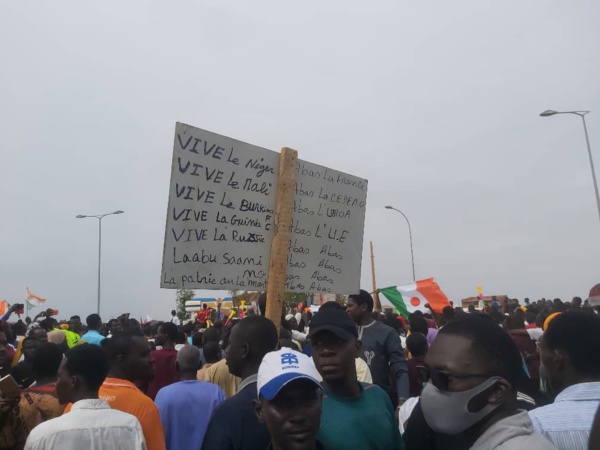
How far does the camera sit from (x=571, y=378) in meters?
3.07

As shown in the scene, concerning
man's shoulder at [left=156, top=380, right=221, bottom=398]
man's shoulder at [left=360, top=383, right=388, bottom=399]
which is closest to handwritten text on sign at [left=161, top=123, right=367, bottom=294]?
man's shoulder at [left=156, top=380, right=221, bottom=398]

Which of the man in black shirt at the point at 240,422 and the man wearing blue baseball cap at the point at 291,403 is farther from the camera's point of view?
the man in black shirt at the point at 240,422

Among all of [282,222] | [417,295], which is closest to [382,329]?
[282,222]

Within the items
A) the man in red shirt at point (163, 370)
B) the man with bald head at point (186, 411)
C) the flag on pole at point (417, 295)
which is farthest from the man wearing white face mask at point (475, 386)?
the flag on pole at point (417, 295)

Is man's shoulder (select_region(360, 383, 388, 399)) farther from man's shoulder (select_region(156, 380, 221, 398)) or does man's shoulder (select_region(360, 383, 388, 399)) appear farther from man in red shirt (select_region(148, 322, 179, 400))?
man in red shirt (select_region(148, 322, 179, 400))

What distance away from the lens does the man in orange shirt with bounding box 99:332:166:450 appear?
3.89 m

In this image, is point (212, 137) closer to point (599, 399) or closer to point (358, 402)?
point (358, 402)

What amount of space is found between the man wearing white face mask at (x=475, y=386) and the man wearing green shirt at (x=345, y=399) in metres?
0.77

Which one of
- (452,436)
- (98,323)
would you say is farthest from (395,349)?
(98,323)

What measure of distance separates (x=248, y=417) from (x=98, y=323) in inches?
304

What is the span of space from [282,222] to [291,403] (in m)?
2.63

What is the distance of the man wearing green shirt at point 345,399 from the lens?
2.86m

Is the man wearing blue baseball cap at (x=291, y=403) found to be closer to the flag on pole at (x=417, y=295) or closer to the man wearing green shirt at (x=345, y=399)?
the man wearing green shirt at (x=345, y=399)

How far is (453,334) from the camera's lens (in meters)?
2.22
